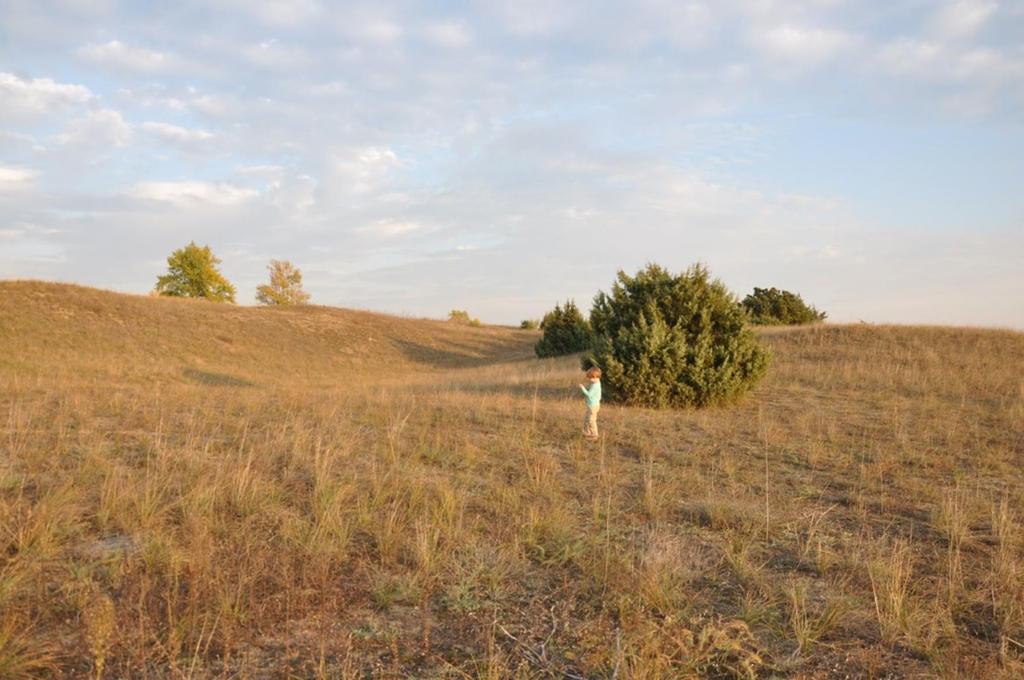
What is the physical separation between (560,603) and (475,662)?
901 millimetres

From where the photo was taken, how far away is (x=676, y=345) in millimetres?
13875

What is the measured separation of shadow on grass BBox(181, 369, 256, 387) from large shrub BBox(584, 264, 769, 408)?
48.6ft

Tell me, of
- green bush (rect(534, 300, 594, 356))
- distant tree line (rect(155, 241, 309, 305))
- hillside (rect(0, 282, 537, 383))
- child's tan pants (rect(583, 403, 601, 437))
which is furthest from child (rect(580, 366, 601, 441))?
distant tree line (rect(155, 241, 309, 305))

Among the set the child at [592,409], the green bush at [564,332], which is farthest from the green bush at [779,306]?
the child at [592,409]

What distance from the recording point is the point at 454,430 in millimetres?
9602

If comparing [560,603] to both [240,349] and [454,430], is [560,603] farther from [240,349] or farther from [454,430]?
[240,349]

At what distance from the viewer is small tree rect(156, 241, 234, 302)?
186 ft

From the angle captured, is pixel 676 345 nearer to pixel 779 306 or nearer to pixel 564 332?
pixel 564 332

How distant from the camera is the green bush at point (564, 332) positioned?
34.1 meters

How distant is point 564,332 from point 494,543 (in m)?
29.8

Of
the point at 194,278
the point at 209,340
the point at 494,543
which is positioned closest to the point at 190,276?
the point at 194,278

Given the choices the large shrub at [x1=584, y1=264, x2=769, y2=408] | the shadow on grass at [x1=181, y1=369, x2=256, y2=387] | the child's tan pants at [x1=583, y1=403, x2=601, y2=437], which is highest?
the large shrub at [x1=584, y1=264, x2=769, y2=408]

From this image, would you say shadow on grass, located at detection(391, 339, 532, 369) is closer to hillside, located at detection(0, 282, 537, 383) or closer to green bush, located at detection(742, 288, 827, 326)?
hillside, located at detection(0, 282, 537, 383)

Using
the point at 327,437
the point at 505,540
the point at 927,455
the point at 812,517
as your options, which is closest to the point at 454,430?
the point at 327,437
